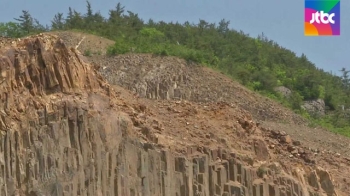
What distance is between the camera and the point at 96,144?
77.5 feet

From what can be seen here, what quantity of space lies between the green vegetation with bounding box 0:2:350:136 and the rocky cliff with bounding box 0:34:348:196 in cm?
2069

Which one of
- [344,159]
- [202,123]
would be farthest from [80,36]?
[202,123]

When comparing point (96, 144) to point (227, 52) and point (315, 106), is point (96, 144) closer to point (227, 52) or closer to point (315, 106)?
point (315, 106)

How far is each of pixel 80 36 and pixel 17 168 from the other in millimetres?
28884

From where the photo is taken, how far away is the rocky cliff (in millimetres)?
22562

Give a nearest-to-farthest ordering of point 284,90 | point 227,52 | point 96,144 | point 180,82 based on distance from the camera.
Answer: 1. point 96,144
2. point 180,82
3. point 284,90
4. point 227,52

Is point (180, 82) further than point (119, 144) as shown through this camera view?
Yes

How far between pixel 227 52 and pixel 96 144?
125ft

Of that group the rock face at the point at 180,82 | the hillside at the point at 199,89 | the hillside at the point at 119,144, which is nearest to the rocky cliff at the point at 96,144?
the hillside at the point at 119,144

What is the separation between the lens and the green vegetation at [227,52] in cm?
4972

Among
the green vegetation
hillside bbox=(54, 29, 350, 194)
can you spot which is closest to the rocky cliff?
hillside bbox=(54, 29, 350, 194)

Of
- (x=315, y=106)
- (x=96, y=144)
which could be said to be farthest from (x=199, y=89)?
(x=96, y=144)

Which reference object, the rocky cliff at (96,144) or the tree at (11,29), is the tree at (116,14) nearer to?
the tree at (11,29)

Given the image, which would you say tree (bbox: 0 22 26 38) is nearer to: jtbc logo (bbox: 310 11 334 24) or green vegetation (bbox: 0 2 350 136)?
green vegetation (bbox: 0 2 350 136)
